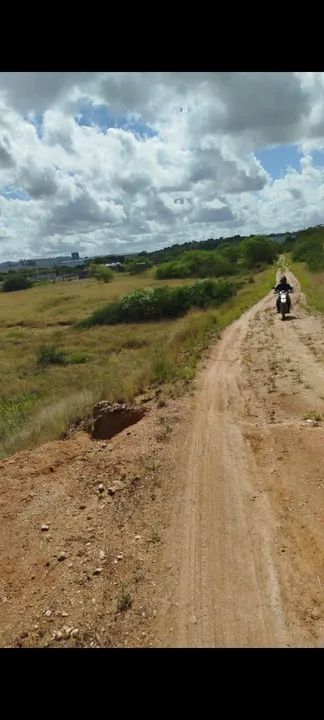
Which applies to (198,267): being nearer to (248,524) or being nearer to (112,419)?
(112,419)

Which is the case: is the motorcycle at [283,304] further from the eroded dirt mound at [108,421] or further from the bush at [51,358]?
the eroded dirt mound at [108,421]

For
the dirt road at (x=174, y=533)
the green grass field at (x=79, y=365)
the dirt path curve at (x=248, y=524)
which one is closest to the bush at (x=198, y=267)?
the green grass field at (x=79, y=365)

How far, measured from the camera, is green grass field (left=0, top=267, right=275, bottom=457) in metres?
11.2

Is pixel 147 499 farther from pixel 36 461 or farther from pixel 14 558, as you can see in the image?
pixel 36 461

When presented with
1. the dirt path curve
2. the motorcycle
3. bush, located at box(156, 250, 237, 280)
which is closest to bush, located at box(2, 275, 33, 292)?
bush, located at box(156, 250, 237, 280)

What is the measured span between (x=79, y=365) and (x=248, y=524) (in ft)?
64.4

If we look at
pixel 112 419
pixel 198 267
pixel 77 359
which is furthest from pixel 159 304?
pixel 198 267

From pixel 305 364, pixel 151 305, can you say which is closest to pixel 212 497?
pixel 305 364

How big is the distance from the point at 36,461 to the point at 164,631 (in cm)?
434

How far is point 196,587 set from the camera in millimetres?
4379

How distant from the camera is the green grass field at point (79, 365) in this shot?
36.6 feet

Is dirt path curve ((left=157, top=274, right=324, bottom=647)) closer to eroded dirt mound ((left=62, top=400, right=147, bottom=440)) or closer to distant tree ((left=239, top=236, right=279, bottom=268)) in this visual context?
eroded dirt mound ((left=62, top=400, right=147, bottom=440))

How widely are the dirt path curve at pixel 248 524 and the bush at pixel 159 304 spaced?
30084 millimetres
